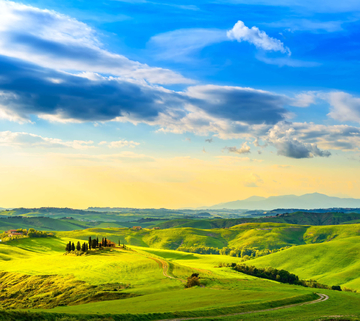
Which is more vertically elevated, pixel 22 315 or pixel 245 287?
pixel 22 315

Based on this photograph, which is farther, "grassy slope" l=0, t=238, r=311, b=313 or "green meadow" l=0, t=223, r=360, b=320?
"grassy slope" l=0, t=238, r=311, b=313

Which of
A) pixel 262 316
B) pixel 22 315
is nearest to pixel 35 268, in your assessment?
pixel 22 315

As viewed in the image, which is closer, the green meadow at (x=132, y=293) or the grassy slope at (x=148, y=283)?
the green meadow at (x=132, y=293)

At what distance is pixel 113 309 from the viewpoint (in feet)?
210

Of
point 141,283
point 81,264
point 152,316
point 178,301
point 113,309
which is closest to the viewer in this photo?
point 152,316

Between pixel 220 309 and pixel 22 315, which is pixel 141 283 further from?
pixel 22 315

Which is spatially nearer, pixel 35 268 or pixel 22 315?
pixel 22 315

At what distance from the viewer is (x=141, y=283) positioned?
10525 cm

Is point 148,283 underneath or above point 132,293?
underneath

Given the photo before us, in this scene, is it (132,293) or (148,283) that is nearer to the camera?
(132,293)

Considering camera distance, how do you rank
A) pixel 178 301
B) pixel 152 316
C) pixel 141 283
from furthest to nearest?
pixel 141 283 → pixel 178 301 → pixel 152 316

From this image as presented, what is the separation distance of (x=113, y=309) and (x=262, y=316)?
28380 mm

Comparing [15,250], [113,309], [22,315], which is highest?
[22,315]

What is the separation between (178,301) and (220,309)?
41.0ft
